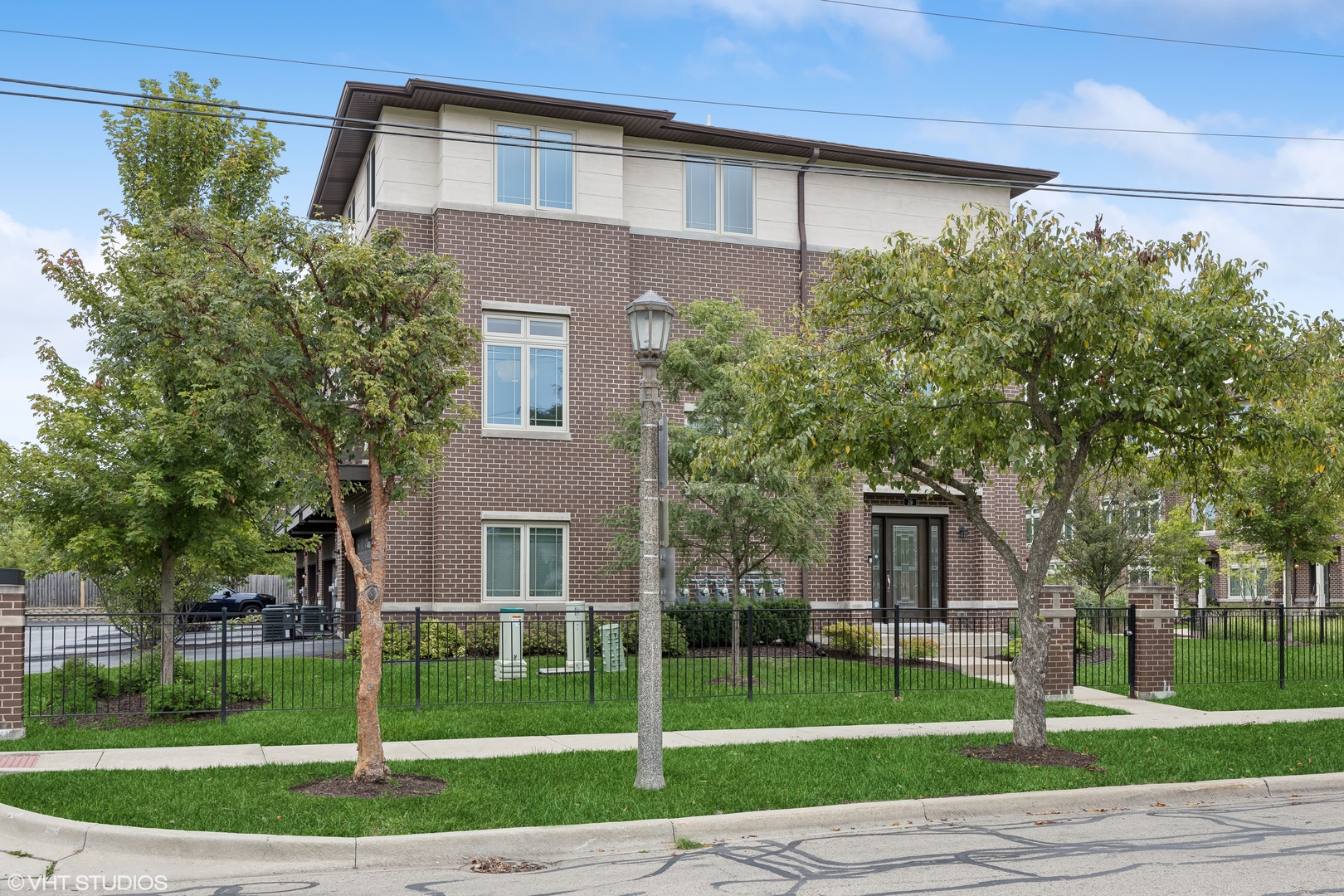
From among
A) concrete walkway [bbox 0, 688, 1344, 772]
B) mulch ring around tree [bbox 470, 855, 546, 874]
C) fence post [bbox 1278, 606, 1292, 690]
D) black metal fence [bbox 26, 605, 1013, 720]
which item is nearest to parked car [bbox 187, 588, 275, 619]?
black metal fence [bbox 26, 605, 1013, 720]

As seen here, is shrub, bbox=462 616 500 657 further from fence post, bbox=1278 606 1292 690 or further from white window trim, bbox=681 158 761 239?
fence post, bbox=1278 606 1292 690

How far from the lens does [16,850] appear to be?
8.21 meters

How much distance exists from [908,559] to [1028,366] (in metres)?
14.6

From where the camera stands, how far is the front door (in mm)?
25453

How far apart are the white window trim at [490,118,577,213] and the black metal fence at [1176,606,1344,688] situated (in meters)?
13.6

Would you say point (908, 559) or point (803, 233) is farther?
point (908, 559)

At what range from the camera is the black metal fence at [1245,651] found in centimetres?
1819

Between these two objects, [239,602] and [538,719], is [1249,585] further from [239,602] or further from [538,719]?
[538,719]

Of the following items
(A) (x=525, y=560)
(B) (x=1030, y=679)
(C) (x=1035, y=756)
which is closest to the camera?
(C) (x=1035, y=756)

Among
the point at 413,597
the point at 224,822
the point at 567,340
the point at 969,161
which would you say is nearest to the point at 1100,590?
the point at 969,161

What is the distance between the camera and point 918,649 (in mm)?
19875

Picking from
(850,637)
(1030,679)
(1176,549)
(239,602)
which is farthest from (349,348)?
Result: (239,602)

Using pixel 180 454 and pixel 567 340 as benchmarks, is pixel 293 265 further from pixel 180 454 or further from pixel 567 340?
pixel 567 340

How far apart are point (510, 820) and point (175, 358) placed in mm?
8611
